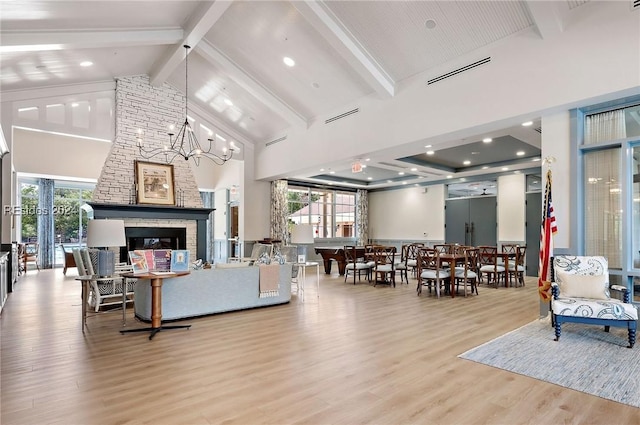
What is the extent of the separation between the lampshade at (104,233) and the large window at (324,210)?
24.9ft

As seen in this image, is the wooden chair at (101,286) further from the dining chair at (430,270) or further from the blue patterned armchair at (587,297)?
the blue patterned armchair at (587,297)

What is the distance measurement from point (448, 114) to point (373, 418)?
4930 mm

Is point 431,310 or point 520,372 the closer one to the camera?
point 520,372

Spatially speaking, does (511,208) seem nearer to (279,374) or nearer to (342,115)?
(342,115)

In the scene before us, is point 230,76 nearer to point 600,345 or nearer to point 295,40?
point 295,40

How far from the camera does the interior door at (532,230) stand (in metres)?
9.77

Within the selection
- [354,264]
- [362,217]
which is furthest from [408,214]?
[354,264]

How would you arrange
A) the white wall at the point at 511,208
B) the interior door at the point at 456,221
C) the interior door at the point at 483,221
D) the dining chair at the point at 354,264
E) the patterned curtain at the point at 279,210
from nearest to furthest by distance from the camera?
the dining chair at the point at 354,264
the white wall at the point at 511,208
the interior door at the point at 483,221
the patterned curtain at the point at 279,210
the interior door at the point at 456,221

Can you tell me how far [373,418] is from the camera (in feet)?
7.99

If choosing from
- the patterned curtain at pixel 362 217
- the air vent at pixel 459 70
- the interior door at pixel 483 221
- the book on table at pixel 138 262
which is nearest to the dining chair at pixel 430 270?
the air vent at pixel 459 70

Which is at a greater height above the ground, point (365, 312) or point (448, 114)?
point (448, 114)

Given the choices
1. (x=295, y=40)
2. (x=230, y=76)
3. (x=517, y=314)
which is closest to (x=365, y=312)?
(x=517, y=314)

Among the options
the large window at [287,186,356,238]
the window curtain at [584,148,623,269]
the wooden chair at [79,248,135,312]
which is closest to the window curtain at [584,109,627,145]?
the window curtain at [584,148,623,269]

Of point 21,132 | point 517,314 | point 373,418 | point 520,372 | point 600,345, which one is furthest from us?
point 21,132
